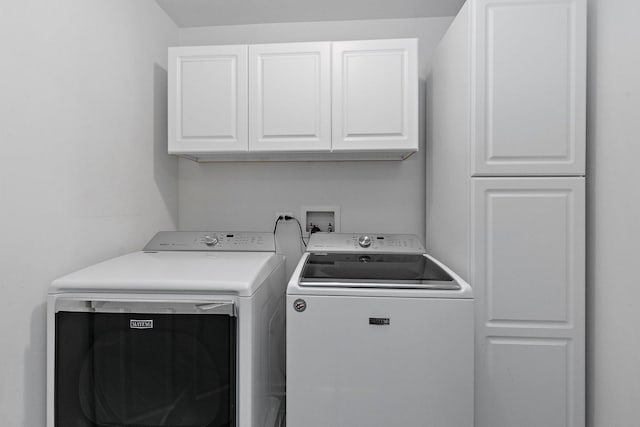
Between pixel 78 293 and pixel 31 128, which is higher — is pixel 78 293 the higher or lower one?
the lower one

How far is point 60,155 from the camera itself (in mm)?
1255

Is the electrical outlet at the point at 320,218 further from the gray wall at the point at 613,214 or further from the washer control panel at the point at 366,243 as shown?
the gray wall at the point at 613,214

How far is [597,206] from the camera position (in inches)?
52.1

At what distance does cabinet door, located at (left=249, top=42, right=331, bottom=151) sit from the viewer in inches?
67.6

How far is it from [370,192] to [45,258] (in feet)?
5.17

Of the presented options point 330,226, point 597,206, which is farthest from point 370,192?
point 597,206

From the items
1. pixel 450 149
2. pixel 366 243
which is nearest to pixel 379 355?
pixel 366 243

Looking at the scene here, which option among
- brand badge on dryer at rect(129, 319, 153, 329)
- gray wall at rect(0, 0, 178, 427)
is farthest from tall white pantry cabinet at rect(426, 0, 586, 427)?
gray wall at rect(0, 0, 178, 427)

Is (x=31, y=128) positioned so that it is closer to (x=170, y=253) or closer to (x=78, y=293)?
(x=78, y=293)

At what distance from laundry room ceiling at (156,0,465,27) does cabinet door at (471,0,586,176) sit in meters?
0.67

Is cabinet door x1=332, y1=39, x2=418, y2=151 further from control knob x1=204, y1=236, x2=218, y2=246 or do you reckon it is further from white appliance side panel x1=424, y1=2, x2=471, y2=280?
control knob x1=204, y1=236, x2=218, y2=246

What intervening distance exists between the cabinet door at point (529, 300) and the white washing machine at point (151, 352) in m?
0.95

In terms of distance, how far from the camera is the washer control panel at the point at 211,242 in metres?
1.81

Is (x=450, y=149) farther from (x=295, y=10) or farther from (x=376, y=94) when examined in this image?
(x=295, y=10)
